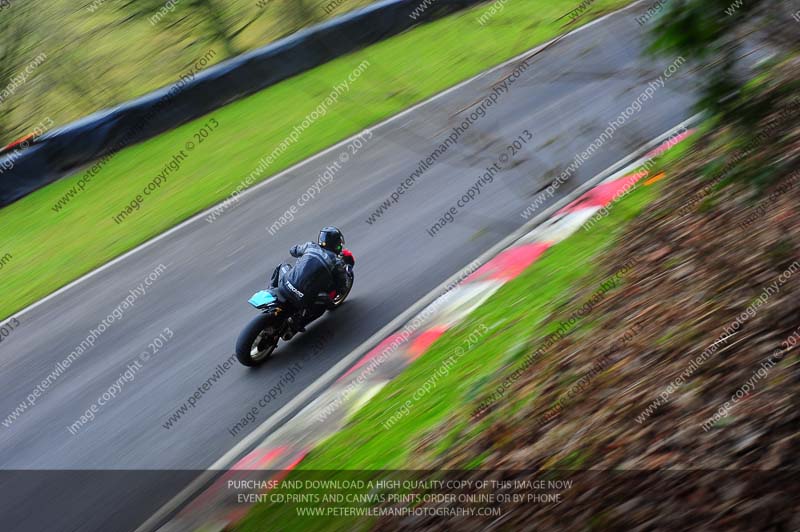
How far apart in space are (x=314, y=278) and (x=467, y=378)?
2850 mm

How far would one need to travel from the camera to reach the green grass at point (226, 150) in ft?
45.1

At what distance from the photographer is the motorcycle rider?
8.59m

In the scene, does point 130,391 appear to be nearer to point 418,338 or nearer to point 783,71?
point 418,338

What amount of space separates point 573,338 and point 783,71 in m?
2.27

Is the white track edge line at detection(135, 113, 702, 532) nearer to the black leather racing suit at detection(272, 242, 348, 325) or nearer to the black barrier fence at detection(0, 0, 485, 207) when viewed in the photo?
the black leather racing suit at detection(272, 242, 348, 325)

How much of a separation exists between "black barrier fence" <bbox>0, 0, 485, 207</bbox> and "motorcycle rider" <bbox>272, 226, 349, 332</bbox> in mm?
10244

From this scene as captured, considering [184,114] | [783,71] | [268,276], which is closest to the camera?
[783,71]

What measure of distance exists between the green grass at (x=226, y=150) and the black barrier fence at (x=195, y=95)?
0.26 m

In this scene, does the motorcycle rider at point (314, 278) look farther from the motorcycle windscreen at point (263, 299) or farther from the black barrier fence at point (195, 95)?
the black barrier fence at point (195, 95)

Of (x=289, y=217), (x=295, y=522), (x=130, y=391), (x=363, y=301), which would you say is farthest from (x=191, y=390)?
(x=289, y=217)

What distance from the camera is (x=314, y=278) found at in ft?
28.4

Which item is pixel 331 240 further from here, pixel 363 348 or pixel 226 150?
pixel 226 150

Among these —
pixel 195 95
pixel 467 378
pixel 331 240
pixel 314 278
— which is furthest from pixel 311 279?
pixel 195 95

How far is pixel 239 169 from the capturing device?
50.1 feet
